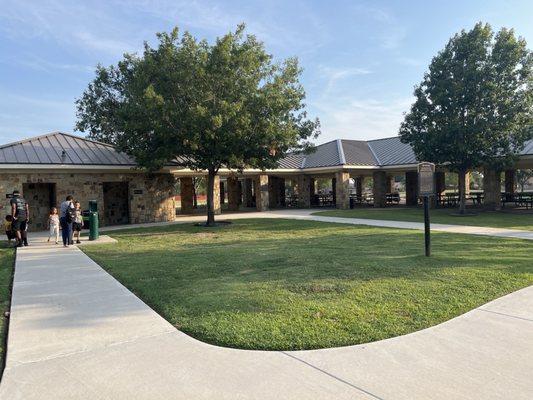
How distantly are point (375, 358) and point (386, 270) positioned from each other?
13.3 ft

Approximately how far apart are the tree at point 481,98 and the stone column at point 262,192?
11.1m

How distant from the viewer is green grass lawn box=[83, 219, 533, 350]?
493 centimetres

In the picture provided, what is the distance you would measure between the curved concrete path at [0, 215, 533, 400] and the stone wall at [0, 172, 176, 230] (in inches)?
564

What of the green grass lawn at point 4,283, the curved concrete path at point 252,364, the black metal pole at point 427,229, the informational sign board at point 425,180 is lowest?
the curved concrete path at point 252,364

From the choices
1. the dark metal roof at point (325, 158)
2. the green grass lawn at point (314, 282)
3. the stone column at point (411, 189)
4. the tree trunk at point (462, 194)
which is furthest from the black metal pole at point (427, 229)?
the stone column at point (411, 189)

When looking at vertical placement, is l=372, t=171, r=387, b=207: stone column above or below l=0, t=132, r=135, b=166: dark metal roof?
below

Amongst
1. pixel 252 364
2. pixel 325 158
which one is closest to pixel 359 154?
pixel 325 158

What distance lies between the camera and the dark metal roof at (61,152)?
18000mm

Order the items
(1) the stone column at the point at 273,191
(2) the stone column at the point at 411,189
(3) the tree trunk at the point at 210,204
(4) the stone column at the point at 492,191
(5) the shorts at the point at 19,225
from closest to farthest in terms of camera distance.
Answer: (5) the shorts at the point at 19,225 < (3) the tree trunk at the point at 210,204 < (4) the stone column at the point at 492,191 < (2) the stone column at the point at 411,189 < (1) the stone column at the point at 273,191

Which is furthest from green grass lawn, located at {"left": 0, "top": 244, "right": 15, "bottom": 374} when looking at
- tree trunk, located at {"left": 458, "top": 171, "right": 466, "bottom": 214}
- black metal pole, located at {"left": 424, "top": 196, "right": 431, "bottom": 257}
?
tree trunk, located at {"left": 458, "top": 171, "right": 466, "bottom": 214}

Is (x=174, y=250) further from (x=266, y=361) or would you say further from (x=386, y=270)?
(x=266, y=361)

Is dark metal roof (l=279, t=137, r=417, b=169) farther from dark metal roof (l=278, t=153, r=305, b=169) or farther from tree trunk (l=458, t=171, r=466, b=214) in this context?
tree trunk (l=458, t=171, r=466, b=214)

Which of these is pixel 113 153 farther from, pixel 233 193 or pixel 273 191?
pixel 273 191

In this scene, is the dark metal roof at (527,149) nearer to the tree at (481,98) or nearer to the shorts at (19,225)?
the tree at (481,98)
